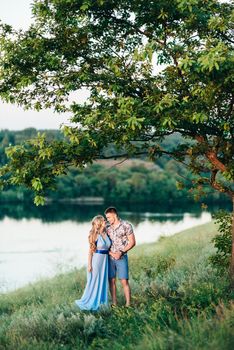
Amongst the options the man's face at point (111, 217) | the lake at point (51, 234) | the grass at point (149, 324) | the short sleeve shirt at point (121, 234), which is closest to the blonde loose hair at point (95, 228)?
the man's face at point (111, 217)

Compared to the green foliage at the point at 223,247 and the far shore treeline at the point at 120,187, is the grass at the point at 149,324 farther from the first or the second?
the far shore treeline at the point at 120,187

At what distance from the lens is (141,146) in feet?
44.1

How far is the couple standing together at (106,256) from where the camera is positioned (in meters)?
11.3

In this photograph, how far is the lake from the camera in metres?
35.3

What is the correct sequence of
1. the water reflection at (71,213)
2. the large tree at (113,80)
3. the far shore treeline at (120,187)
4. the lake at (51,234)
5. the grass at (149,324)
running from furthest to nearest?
the far shore treeline at (120,187), the water reflection at (71,213), the lake at (51,234), the large tree at (113,80), the grass at (149,324)

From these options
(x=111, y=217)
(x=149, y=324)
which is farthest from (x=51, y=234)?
(x=149, y=324)

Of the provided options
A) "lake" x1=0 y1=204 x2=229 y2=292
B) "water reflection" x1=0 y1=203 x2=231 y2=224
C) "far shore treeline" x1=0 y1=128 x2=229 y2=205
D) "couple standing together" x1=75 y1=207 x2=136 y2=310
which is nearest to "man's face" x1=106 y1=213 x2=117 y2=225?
"couple standing together" x1=75 y1=207 x2=136 y2=310

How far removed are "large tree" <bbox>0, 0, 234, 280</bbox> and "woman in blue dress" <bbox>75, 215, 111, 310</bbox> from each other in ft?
4.65

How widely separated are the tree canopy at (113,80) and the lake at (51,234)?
13.9 meters

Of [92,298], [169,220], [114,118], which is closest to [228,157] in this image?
[114,118]

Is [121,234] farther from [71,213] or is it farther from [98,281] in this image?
[71,213]

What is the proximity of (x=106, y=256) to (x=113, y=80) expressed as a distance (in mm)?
3450

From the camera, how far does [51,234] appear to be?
5725 cm

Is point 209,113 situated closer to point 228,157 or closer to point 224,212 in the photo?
point 228,157
